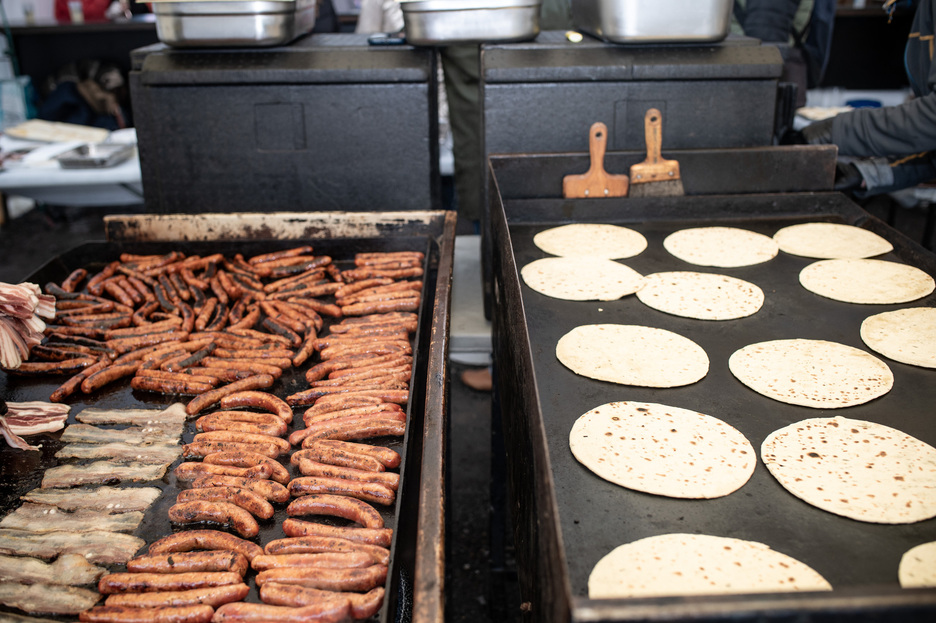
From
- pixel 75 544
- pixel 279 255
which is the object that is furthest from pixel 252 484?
pixel 279 255

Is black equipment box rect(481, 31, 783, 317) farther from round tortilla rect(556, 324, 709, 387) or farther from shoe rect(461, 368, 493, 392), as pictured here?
shoe rect(461, 368, 493, 392)

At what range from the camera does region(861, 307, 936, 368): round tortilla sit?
209cm

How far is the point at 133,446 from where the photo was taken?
2.04m

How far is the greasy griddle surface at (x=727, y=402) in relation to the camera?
1.46 meters

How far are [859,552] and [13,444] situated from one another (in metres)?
2.26

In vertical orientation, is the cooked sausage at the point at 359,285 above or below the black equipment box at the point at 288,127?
below

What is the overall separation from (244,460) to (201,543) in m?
0.32

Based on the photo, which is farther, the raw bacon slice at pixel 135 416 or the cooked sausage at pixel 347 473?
the raw bacon slice at pixel 135 416

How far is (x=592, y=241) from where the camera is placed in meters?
3.00

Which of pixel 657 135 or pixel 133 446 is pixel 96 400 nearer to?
pixel 133 446

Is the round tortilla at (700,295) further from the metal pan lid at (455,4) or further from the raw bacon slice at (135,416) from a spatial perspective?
the raw bacon slice at (135,416)

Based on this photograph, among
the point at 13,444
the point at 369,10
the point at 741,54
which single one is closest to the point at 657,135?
the point at 741,54

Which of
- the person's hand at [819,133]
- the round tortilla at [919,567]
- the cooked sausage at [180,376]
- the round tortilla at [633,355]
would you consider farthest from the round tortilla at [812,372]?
the person's hand at [819,133]

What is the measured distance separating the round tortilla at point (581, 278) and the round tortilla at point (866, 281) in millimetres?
669
